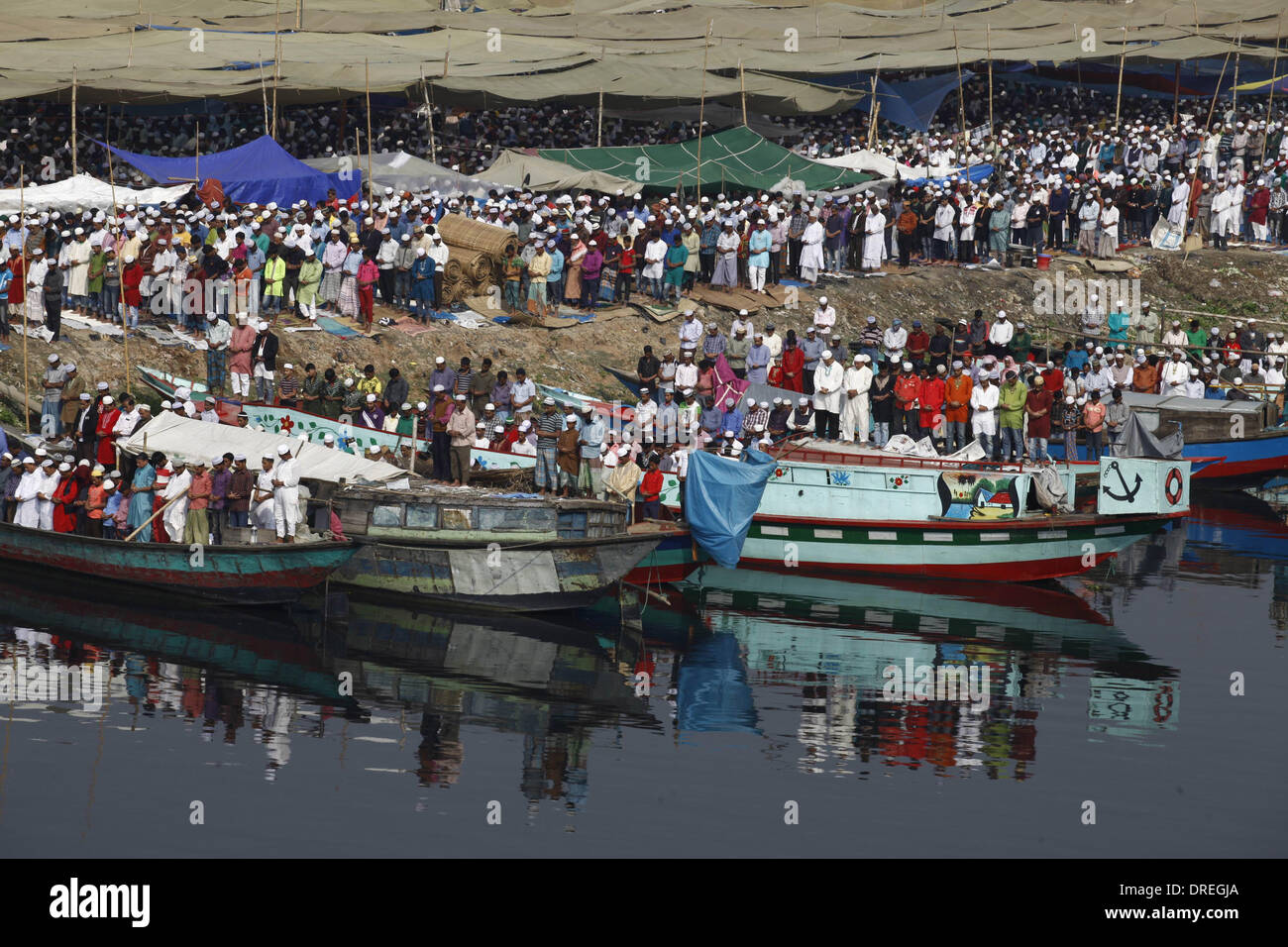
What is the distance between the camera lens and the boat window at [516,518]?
29219mm

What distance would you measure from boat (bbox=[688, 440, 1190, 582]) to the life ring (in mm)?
16

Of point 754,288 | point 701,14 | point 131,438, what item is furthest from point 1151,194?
point 131,438

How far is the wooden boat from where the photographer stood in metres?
29.1

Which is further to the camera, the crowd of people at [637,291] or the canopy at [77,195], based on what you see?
the canopy at [77,195]

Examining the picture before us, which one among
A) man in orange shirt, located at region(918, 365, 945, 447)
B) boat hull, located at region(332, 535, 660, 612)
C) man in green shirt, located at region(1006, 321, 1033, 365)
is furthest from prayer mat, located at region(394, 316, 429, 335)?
man in green shirt, located at region(1006, 321, 1033, 365)

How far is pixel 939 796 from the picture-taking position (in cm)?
2238

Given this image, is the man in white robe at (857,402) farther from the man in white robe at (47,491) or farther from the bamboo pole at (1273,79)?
the bamboo pole at (1273,79)

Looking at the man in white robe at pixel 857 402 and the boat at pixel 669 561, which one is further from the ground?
the man in white robe at pixel 857 402

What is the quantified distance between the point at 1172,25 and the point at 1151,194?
19178 millimetres

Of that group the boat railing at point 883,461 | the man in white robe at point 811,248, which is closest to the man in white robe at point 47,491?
the boat railing at point 883,461

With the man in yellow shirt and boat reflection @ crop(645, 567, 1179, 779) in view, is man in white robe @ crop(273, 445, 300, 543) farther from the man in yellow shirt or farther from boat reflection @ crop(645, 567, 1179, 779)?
boat reflection @ crop(645, 567, 1179, 779)

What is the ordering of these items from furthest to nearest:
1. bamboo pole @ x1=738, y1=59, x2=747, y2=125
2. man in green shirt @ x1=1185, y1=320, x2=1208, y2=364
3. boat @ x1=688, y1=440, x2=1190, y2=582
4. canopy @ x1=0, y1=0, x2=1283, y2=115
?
bamboo pole @ x1=738, y1=59, x2=747, y2=125, canopy @ x1=0, y1=0, x2=1283, y2=115, man in green shirt @ x1=1185, y1=320, x2=1208, y2=364, boat @ x1=688, y1=440, x2=1190, y2=582

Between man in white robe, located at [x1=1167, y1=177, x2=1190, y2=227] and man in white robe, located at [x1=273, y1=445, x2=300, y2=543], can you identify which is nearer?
man in white robe, located at [x1=273, y1=445, x2=300, y2=543]

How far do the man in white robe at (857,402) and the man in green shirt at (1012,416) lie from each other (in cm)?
245
